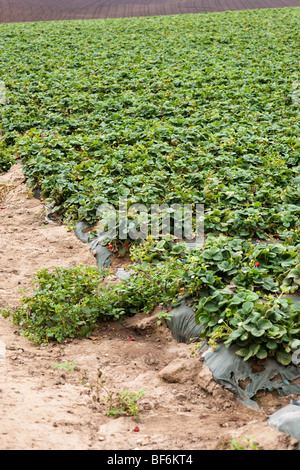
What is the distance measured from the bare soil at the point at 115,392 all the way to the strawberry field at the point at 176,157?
22 centimetres

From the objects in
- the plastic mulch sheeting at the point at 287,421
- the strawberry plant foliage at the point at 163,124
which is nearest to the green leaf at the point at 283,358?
the plastic mulch sheeting at the point at 287,421

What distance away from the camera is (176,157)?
21.4ft

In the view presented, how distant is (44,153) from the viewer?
22.0 feet

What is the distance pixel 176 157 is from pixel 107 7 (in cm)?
1863

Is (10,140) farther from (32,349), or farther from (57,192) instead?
(32,349)

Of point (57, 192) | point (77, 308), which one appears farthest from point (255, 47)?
point (77, 308)

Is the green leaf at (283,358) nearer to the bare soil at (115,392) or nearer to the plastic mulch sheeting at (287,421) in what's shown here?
the bare soil at (115,392)

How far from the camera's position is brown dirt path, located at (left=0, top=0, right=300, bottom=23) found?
20.6 metres

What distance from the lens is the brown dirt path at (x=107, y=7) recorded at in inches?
810

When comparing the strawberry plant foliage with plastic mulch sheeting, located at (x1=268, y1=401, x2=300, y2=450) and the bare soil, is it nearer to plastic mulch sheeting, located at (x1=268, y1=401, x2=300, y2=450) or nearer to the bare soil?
the bare soil

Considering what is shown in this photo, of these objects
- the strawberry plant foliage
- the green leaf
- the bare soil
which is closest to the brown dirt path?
the strawberry plant foliage

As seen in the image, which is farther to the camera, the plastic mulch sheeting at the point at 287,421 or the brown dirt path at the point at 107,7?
the brown dirt path at the point at 107,7

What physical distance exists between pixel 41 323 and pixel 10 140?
186 inches

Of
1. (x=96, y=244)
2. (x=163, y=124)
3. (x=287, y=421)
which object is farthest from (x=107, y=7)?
(x=287, y=421)
